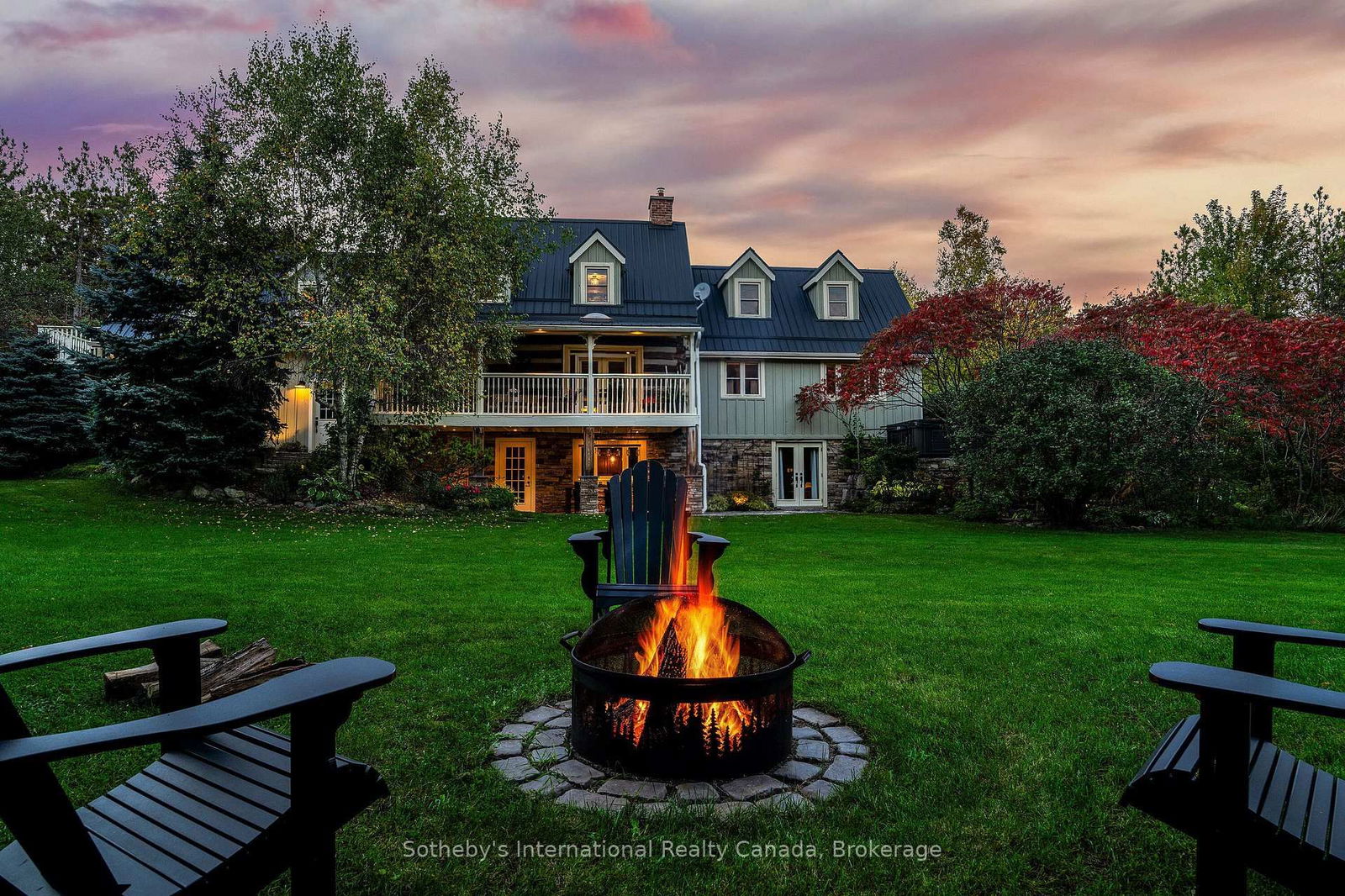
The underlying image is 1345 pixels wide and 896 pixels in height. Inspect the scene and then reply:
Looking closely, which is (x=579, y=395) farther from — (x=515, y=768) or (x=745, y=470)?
(x=515, y=768)

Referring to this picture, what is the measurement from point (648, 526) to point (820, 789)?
1.97 metres

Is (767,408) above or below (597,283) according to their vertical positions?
below

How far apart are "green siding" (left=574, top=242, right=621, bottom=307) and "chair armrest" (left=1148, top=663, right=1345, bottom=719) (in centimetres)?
1701

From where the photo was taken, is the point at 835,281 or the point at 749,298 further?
the point at 835,281

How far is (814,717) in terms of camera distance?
11.3ft

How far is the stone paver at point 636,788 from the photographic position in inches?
104

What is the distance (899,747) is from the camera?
3.05m

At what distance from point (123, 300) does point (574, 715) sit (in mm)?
14076

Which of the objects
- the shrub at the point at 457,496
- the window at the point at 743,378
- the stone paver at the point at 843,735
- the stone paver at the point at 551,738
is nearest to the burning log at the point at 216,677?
the stone paver at the point at 551,738

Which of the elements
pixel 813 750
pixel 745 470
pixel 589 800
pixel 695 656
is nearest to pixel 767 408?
pixel 745 470

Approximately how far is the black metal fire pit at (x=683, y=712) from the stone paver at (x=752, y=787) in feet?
0.11

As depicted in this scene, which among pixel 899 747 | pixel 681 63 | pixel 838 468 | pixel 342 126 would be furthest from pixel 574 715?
pixel 838 468

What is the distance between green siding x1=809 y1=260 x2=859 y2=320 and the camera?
20.3 meters

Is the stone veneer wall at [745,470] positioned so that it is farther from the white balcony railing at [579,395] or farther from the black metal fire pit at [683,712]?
the black metal fire pit at [683,712]
